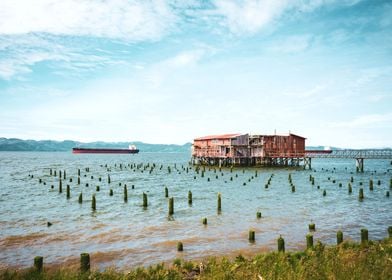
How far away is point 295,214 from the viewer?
2692 cm

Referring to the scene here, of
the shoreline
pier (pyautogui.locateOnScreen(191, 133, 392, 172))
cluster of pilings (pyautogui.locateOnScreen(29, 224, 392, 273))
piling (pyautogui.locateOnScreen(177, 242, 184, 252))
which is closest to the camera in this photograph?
the shoreline

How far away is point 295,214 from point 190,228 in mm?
9532

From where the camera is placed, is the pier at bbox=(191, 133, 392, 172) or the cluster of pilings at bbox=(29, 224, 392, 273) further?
the pier at bbox=(191, 133, 392, 172)

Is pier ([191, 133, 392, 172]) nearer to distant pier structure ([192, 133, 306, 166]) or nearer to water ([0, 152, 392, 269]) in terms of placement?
distant pier structure ([192, 133, 306, 166])

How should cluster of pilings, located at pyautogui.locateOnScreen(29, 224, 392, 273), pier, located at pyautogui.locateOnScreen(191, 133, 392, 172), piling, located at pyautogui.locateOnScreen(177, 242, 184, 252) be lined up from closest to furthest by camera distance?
cluster of pilings, located at pyautogui.locateOnScreen(29, 224, 392, 273) → piling, located at pyautogui.locateOnScreen(177, 242, 184, 252) → pier, located at pyautogui.locateOnScreen(191, 133, 392, 172)

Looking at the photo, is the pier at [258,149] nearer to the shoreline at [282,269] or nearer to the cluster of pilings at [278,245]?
the cluster of pilings at [278,245]

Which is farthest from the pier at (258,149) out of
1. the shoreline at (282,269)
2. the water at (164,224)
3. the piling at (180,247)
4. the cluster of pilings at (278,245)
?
the shoreline at (282,269)

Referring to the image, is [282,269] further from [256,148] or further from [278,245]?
[256,148]

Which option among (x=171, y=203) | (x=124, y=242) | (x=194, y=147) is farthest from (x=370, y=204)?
(x=194, y=147)

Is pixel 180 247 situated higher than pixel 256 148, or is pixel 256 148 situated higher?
pixel 256 148

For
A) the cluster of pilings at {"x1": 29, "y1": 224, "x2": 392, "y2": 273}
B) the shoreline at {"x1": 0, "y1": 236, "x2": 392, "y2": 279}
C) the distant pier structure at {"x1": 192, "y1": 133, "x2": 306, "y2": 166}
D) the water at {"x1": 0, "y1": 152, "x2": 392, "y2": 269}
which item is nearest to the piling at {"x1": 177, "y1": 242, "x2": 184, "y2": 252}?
the cluster of pilings at {"x1": 29, "y1": 224, "x2": 392, "y2": 273}

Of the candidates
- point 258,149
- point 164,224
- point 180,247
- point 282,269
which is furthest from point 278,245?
point 258,149

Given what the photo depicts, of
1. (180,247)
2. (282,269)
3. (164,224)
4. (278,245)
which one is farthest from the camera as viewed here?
(164,224)

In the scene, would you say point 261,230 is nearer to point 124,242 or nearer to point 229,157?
point 124,242
